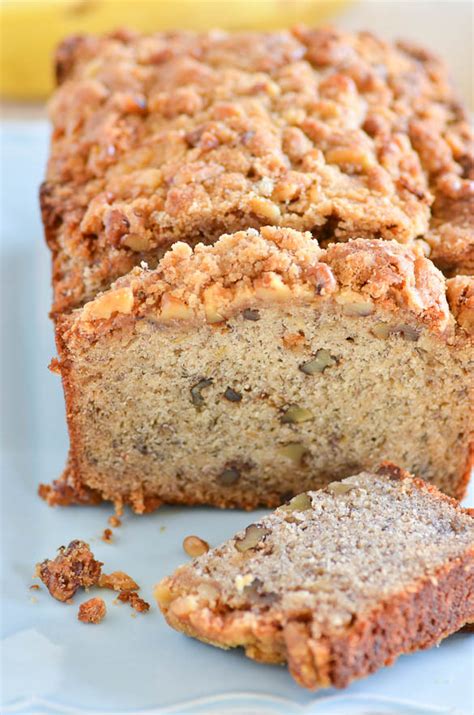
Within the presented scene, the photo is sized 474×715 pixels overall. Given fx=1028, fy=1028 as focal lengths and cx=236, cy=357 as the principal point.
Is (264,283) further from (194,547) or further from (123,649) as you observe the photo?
(123,649)

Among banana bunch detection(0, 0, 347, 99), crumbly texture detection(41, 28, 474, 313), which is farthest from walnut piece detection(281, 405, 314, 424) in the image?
banana bunch detection(0, 0, 347, 99)

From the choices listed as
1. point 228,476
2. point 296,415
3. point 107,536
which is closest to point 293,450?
point 296,415

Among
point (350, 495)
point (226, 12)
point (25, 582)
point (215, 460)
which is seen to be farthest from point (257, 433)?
point (226, 12)

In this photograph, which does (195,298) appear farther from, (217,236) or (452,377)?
(452,377)

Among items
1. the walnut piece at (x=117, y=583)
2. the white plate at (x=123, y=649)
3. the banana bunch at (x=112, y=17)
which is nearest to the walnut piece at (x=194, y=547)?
the white plate at (x=123, y=649)

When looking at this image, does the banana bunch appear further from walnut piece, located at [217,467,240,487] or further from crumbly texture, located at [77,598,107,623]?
crumbly texture, located at [77,598,107,623]

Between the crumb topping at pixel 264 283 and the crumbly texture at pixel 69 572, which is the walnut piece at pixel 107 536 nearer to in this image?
the crumbly texture at pixel 69 572
